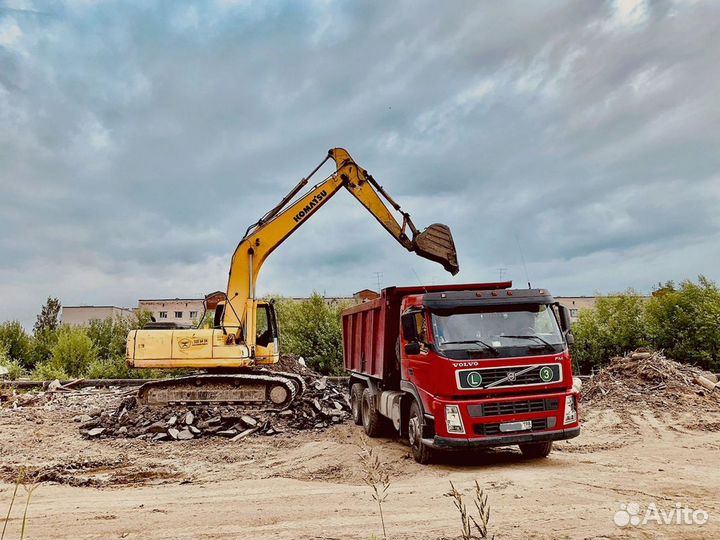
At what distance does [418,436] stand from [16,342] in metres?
29.5

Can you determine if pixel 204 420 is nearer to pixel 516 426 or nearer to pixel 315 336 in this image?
pixel 516 426

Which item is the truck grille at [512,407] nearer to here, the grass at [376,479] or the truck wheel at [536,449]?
the truck wheel at [536,449]

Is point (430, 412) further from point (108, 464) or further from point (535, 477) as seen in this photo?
point (108, 464)

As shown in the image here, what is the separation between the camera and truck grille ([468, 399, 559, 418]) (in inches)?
327

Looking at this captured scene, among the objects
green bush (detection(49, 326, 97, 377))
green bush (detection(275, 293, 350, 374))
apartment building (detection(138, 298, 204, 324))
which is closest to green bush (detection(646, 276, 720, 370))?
green bush (detection(275, 293, 350, 374))

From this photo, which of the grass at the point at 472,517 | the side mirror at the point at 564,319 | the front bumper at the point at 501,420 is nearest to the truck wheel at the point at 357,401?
the front bumper at the point at 501,420

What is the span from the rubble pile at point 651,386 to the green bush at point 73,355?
74.7 ft

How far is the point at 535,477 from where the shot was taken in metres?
7.61

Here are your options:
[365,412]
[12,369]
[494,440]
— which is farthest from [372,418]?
[12,369]

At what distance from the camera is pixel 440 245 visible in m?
13.2

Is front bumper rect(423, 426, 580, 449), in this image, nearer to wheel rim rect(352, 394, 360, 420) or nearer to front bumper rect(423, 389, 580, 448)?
front bumper rect(423, 389, 580, 448)

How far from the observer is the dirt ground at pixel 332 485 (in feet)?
18.7

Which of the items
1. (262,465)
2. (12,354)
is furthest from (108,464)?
(12,354)

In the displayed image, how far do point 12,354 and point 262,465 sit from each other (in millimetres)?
27243
